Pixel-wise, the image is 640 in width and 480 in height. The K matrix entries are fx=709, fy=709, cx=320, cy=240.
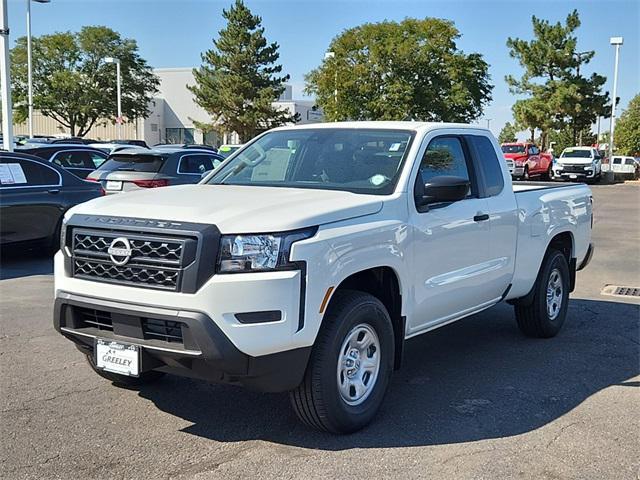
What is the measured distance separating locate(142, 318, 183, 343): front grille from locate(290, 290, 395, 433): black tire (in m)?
0.76

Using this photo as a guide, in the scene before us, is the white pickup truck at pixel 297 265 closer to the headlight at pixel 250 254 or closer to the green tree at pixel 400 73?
the headlight at pixel 250 254

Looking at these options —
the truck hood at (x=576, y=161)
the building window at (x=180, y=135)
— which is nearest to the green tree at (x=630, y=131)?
the truck hood at (x=576, y=161)

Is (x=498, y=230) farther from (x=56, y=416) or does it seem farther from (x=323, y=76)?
(x=323, y=76)

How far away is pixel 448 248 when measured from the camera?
5027 millimetres

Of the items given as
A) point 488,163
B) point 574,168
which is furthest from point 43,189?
point 574,168

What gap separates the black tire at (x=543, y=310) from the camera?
6.55 meters

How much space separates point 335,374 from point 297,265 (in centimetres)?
73

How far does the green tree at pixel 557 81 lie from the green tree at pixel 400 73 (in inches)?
331

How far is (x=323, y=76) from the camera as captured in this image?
4216 centimetres

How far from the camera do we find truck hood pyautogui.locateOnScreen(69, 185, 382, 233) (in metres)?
3.80

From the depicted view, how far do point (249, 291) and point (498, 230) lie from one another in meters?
2.76

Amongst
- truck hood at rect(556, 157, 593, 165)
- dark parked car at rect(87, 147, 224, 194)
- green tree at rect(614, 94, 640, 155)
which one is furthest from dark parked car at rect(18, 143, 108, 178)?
green tree at rect(614, 94, 640, 155)

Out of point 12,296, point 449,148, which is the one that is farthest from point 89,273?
point 12,296

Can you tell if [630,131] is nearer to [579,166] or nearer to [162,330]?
[579,166]
